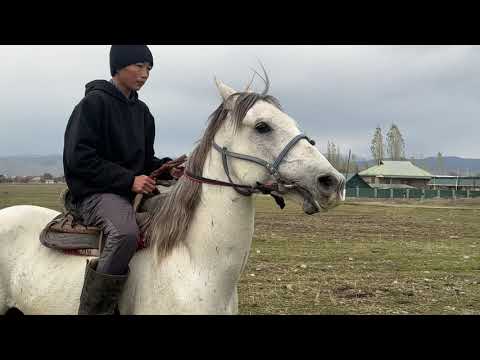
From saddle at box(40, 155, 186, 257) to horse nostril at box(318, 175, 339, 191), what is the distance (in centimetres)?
148

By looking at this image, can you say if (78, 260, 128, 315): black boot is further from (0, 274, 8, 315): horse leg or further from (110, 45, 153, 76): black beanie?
(110, 45, 153, 76): black beanie

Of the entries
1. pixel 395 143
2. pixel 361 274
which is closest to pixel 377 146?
pixel 395 143

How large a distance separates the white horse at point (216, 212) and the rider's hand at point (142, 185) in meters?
→ 0.17

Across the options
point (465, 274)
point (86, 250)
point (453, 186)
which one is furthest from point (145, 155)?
point (453, 186)

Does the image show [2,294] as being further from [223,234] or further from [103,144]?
[223,234]

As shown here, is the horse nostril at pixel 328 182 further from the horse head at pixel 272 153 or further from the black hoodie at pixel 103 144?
the black hoodie at pixel 103 144

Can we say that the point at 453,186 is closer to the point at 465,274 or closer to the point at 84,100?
the point at 465,274

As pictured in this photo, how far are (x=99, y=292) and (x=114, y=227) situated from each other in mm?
489

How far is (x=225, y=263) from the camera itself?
10.9 ft

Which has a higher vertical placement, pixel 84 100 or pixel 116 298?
pixel 84 100

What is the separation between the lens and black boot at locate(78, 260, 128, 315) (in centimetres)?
330

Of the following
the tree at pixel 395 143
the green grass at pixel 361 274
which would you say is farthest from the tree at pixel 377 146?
the green grass at pixel 361 274

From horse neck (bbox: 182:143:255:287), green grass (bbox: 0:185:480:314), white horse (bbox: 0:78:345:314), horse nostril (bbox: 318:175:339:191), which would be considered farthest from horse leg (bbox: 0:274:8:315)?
green grass (bbox: 0:185:480:314)
